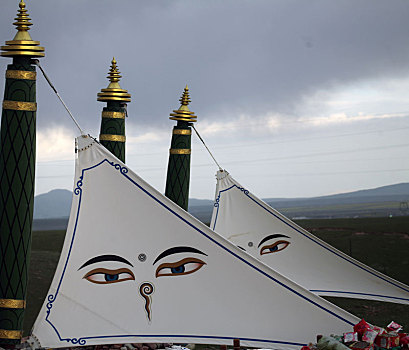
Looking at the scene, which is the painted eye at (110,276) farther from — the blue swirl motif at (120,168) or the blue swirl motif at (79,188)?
the blue swirl motif at (120,168)

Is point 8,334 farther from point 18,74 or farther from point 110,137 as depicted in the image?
point 110,137

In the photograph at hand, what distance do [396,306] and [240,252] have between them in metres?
14.2

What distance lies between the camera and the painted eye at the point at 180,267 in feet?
36.1

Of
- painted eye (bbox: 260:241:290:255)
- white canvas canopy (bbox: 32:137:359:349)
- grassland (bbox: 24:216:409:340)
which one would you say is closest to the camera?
white canvas canopy (bbox: 32:137:359:349)

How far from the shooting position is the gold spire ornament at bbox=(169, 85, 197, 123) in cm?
1648

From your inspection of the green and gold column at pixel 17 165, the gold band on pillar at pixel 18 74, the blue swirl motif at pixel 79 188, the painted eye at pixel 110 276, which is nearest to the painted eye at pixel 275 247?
the painted eye at pixel 110 276

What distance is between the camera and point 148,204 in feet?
36.5

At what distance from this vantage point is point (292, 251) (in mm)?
15695

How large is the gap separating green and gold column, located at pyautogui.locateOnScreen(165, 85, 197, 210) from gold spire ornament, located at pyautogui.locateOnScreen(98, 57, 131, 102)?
1.87 meters

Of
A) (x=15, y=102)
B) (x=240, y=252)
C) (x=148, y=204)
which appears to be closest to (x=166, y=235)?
(x=148, y=204)

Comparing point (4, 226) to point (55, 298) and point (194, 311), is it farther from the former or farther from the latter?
point (194, 311)

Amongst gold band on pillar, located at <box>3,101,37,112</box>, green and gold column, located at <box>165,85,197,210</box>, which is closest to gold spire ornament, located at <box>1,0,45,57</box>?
gold band on pillar, located at <box>3,101,37,112</box>

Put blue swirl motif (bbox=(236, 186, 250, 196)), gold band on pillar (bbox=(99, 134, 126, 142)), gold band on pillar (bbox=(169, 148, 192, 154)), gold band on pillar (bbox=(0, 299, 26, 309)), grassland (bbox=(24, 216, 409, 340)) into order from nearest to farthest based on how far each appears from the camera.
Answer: gold band on pillar (bbox=(0, 299, 26, 309)), gold band on pillar (bbox=(99, 134, 126, 142)), gold band on pillar (bbox=(169, 148, 192, 154)), blue swirl motif (bbox=(236, 186, 250, 196)), grassland (bbox=(24, 216, 409, 340))

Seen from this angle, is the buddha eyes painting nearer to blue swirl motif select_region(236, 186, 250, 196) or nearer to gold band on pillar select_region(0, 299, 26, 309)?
gold band on pillar select_region(0, 299, 26, 309)
